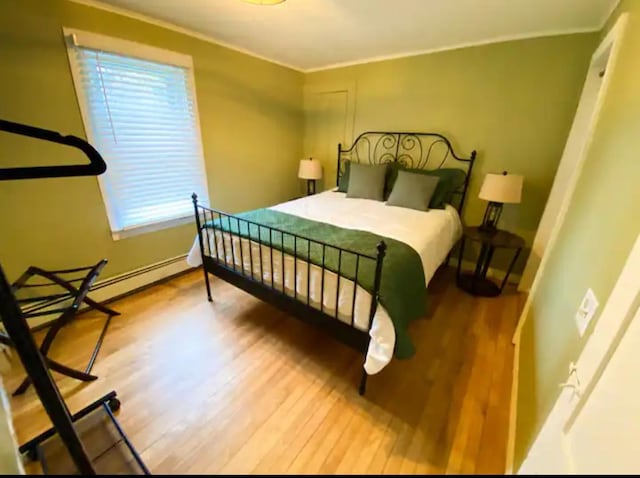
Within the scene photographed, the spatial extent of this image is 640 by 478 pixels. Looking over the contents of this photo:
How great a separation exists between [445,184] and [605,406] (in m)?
2.42

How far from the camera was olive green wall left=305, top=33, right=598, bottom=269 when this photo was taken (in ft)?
7.39

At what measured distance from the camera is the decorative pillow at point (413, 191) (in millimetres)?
2604

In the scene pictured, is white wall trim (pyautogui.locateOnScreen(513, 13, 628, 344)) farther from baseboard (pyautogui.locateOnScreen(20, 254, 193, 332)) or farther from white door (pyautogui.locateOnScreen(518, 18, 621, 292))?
baseboard (pyautogui.locateOnScreen(20, 254, 193, 332))

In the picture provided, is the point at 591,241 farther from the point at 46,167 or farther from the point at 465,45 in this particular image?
the point at 465,45

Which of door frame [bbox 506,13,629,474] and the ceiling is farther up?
the ceiling

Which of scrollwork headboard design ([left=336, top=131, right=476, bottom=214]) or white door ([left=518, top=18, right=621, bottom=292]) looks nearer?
white door ([left=518, top=18, right=621, bottom=292])

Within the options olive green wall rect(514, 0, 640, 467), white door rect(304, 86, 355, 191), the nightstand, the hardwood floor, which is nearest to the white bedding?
the nightstand

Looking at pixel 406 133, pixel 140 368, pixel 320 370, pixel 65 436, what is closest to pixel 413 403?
pixel 320 370

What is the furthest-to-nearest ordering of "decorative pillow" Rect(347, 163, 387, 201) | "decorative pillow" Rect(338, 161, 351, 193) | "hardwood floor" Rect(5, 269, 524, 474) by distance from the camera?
"decorative pillow" Rect(338, 161, 351, 193) < "decorative pillow" Rect(347, 163, 387, 201) < "hardwood floor" Rect(5, 269, 524, 474)

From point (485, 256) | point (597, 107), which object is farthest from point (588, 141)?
point (485, 256)

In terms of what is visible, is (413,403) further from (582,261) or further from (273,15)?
(273,15)

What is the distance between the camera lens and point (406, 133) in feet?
10.2

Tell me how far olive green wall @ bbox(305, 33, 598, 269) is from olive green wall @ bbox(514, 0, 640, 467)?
0.61 meters

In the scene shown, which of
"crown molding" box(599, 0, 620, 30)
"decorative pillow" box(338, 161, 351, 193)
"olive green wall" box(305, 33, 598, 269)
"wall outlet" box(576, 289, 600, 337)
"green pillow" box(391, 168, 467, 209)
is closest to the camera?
"wall outlet" box(576, 289, 600, 337)
